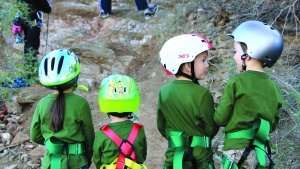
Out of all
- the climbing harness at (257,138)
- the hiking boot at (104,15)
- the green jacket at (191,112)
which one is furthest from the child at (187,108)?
the hiking boot at (104,15)

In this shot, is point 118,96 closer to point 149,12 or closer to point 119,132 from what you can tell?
point 119,132

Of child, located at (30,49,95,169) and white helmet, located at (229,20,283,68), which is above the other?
white helmet, located at (229,20,283,68)

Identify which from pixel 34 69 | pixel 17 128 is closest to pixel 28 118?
pixel 17 128

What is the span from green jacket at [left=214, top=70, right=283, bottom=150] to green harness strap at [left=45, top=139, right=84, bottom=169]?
1481mm

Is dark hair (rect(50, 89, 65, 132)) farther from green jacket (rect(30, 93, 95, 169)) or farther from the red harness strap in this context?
the red harness strap

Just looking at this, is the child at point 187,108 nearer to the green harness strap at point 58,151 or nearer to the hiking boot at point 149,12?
the green harness strap at point 58,151

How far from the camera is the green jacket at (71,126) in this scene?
10.6ft

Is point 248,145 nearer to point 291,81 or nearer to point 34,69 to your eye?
point 291,81

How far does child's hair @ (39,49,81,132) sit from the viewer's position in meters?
3.21

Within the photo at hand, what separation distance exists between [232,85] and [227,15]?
A: 487 cm

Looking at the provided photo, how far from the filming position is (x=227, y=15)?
24.1ft

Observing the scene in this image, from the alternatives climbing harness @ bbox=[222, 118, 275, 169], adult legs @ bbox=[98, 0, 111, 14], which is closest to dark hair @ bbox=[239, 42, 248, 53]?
climbing harness @ bbox=[222, 118, 275, 169]

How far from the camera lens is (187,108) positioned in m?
3.06

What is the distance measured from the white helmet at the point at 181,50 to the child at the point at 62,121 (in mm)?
961
